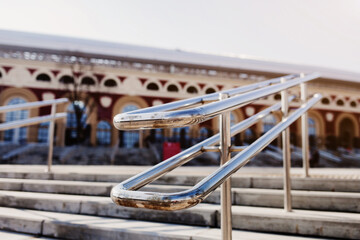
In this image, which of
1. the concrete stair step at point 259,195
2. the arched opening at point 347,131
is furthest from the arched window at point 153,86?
the concrete stair step at point 259,195

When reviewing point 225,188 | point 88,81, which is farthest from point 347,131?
point 225,188

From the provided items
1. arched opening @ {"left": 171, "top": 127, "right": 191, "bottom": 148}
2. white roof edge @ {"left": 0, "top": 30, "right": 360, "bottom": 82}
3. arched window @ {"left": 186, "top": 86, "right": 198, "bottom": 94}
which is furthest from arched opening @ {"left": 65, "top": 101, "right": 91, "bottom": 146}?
arched window @ {"left": 186, "top": 86, "right": 198, "bottom": 94}

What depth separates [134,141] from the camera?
15242 millimetres

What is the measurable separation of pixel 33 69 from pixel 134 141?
700cm

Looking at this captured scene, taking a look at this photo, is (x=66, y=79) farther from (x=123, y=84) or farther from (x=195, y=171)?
(x=195, y=171)

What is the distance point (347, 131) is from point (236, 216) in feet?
68.1

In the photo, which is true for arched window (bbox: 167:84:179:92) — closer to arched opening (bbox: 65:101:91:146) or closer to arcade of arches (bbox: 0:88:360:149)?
arcade of arches (bbox: 0:88:360:149)

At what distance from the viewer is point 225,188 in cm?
117

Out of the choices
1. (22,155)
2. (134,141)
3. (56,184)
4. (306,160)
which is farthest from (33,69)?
(306,160)

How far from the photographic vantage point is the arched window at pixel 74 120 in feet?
48.1

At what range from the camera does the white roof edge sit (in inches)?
602

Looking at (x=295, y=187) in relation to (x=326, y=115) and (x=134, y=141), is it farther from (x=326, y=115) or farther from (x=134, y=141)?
(x=326, y=115)

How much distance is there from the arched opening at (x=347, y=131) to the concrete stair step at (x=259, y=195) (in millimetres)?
18878

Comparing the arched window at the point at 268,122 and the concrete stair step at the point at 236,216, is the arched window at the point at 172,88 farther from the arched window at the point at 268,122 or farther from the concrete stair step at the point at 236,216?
the concrete stair step at the point at 236,216
